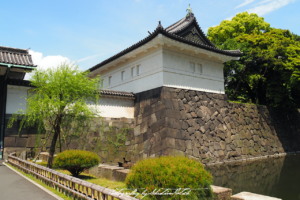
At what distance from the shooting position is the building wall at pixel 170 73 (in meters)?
13.7

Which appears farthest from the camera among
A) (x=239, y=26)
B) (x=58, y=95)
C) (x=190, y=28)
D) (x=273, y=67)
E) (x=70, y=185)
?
(x=239, y=26)

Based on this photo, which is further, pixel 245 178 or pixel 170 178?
pixel 245 178

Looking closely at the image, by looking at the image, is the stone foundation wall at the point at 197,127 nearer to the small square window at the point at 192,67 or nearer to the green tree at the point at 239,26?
the small square window at the point at 192,67

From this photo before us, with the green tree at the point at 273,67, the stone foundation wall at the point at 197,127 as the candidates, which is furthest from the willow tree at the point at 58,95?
the green tree at the point at 273,67

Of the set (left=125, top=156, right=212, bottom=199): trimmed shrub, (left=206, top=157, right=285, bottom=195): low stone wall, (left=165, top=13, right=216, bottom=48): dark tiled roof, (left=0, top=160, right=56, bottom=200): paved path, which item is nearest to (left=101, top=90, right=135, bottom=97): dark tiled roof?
(left=165, top=13, right=216, bottom=48): dark tiled roof

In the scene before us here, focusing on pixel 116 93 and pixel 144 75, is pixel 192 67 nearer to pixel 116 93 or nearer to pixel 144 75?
pixel 144 75

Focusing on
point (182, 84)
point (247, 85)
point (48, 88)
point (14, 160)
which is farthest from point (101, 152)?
point (247, 85)

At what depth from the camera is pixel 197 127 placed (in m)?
14.2

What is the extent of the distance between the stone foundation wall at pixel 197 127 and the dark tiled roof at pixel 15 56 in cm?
657

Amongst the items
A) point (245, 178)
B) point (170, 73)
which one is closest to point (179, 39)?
point (170, 73)

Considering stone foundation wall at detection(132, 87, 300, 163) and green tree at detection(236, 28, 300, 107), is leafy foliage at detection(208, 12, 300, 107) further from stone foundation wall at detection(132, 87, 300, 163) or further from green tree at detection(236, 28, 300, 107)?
stone foundation wall at detection(132, 87, 300, 163)

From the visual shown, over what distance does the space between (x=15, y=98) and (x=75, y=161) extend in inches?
234

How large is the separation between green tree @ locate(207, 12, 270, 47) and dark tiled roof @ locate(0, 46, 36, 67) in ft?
70.7

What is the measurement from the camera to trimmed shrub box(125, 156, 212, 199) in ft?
15.8
